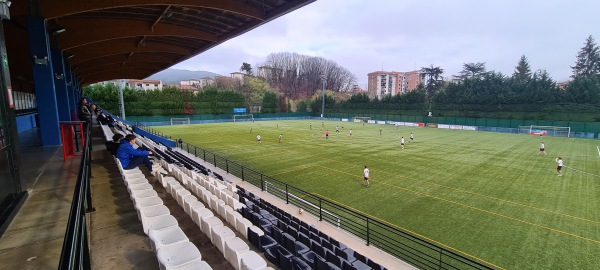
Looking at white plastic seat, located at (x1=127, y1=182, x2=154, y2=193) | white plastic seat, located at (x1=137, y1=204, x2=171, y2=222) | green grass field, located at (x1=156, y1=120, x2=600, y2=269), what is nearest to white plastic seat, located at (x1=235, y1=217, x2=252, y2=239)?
white plastic seat, located at (x1=137, y1=204, x2=171, y2=222)

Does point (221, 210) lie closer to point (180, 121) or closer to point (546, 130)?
point (546, 130)

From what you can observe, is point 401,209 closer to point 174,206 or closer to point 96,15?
point 174,206

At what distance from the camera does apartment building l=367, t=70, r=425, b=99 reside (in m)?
165

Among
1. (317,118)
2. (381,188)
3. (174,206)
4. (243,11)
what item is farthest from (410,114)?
(174,206)

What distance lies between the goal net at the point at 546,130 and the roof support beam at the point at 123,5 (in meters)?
50.2

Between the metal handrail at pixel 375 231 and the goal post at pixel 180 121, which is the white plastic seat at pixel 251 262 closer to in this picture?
the metal handrail at pixel 375 231

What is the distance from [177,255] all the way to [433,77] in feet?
320

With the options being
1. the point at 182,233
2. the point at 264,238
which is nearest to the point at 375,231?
the point at 264,238

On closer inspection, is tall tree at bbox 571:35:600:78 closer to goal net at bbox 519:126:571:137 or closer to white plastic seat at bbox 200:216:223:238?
goal net at bbox 519:126:571:137

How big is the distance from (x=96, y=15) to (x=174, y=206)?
489 inches

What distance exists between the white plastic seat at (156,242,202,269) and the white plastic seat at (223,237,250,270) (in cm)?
64

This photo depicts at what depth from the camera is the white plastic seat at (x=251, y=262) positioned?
472 centimetres

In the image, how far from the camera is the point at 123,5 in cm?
→ 1197

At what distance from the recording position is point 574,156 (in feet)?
84.7
